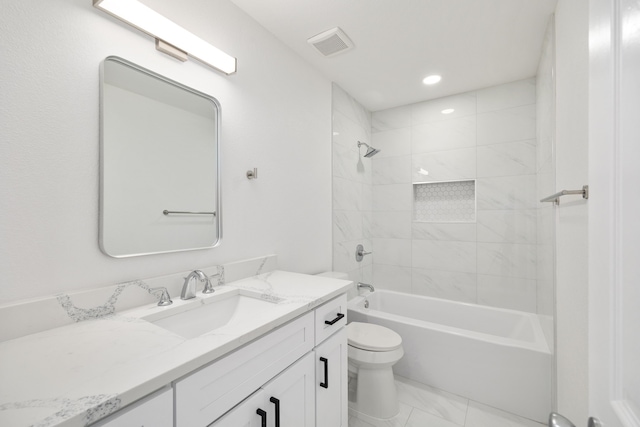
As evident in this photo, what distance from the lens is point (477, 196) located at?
2.57 m

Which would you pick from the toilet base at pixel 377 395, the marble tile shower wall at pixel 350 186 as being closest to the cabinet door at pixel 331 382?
the toilet base at pixel 377 395

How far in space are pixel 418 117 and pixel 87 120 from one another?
8.97 ft

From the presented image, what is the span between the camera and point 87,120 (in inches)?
38.0

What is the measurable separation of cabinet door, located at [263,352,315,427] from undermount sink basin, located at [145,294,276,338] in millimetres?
245

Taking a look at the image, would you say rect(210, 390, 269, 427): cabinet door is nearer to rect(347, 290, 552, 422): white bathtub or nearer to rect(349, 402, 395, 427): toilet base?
rect(349, 402, 395, 427): toilet base

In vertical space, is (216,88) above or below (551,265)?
above

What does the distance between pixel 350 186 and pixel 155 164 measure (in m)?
1.81

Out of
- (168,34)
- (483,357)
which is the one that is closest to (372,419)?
(483,357)

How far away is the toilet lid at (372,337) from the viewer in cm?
175

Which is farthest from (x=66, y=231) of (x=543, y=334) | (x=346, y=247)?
(x=543, y=334)

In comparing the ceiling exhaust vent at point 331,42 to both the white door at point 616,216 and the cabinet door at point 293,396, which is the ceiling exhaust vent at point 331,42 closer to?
the white door at point 616,216

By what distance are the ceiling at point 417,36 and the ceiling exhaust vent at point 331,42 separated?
4 cm

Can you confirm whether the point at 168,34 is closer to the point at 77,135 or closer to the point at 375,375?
the point at 77,135

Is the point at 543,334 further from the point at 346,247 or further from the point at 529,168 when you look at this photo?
the point at 346,247
